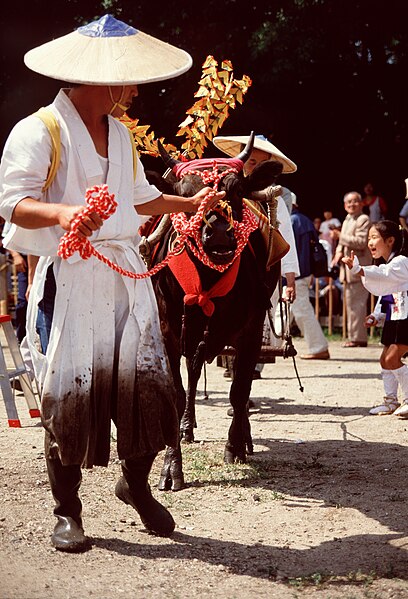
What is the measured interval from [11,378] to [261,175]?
3074 millimetres

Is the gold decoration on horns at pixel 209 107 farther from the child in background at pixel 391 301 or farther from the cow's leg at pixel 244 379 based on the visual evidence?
the child in background at pixel 391 301

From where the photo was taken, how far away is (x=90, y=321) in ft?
15.5

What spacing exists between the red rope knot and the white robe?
0.32 m

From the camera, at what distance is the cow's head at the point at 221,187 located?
5.94m

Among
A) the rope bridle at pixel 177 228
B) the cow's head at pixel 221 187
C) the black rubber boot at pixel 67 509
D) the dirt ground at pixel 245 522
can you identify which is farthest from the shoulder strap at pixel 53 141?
the dirt ground at pixel 245 522

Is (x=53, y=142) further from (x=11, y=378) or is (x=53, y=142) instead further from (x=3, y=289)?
(x=3, y=289)

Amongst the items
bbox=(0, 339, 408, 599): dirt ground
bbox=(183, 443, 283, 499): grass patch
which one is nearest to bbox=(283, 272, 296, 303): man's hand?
bbox=(0, 339, 408, 599): dirt ground

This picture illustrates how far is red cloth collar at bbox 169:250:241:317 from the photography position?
640 cm

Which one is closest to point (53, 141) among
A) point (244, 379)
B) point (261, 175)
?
point (261, 175)

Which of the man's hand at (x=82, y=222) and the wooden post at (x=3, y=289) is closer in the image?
the man's hand at (x=82, y=222)

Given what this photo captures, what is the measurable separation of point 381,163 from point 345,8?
9.79 ft

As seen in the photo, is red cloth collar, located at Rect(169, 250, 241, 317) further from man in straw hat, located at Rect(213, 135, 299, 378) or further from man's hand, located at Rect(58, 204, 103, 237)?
man's hand, located at Rect(58, 204, 103, 237)

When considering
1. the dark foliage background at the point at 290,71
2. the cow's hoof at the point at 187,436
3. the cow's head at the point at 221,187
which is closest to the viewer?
the cow's head at the point at 221,187

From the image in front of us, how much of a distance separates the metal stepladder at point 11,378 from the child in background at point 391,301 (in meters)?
2.76
